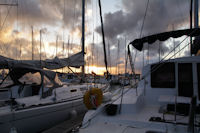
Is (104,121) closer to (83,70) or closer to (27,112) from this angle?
(27,112)

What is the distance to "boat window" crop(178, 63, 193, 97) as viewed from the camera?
4.46 metres

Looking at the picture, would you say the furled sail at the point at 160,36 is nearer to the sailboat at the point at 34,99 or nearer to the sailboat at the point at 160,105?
the sailboat at the point at 160,105

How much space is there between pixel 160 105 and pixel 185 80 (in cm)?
110

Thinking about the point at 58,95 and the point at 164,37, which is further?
the point at 58,95

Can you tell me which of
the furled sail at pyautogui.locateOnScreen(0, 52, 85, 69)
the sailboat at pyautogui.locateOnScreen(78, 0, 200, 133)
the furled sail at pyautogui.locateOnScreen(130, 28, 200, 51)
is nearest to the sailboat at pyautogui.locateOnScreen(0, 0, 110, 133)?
the furled sail at pyautogui.locateOnScreen(0, 52, 85, 69)

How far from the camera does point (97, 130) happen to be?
2838mm

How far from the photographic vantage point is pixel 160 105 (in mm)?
4359

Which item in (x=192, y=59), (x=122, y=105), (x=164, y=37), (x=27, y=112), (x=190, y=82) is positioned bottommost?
(x=27, y=112)

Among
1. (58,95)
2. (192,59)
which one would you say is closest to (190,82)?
(192,59)

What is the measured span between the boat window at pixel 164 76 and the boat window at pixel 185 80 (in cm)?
19

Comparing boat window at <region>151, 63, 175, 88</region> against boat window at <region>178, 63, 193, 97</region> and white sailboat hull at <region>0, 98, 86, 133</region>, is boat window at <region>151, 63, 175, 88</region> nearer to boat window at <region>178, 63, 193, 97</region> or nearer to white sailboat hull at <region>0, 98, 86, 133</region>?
boat window at <region>178, 63, 193, 97</region>

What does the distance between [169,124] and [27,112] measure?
4.13 metres

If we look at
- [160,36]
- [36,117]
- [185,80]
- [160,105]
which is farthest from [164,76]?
[36,117]

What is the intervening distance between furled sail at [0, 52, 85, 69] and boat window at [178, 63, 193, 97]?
6044 mm
